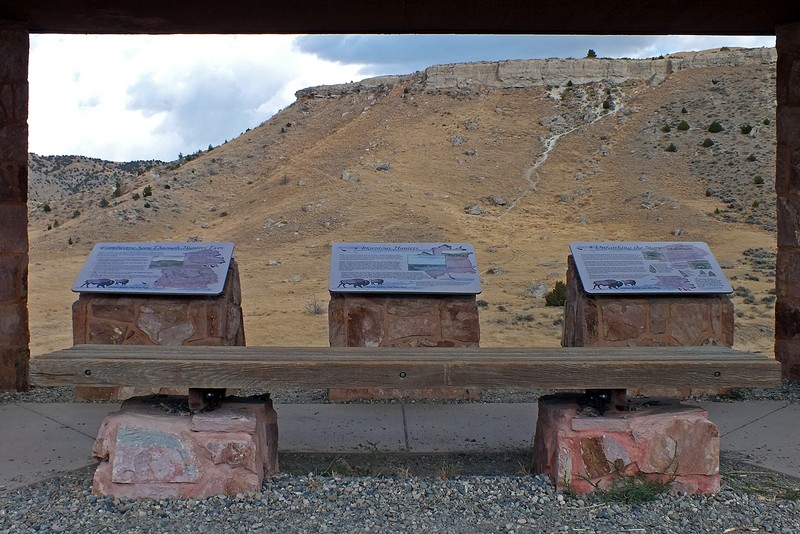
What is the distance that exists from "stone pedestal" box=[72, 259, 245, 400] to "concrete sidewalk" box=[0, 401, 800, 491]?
53cm

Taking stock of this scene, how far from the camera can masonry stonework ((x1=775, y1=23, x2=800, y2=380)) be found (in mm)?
6914

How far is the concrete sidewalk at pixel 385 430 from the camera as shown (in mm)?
4578

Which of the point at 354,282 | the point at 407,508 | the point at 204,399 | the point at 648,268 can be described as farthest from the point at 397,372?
the point at 648,268

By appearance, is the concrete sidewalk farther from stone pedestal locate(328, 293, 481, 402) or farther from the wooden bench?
the wooden bench

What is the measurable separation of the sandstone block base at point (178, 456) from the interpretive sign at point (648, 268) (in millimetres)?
3315

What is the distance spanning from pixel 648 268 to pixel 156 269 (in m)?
3.77


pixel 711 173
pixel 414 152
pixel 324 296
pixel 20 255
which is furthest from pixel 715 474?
pixel 414 152

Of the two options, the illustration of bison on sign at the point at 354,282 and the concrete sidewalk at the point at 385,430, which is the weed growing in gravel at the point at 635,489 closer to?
the concrete sidewalk at the point at 385,430

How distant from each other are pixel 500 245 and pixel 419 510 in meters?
21.6

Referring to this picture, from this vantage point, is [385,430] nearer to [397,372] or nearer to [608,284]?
[397,372]

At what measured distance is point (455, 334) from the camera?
20.9 ft

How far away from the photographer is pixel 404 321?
6.36m

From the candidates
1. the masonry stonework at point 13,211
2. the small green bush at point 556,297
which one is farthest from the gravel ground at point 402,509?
the small green bush at point 556,297

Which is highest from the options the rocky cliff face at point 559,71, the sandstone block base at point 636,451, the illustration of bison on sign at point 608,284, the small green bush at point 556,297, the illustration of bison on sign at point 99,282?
the rocky cliff face at point 559,71
